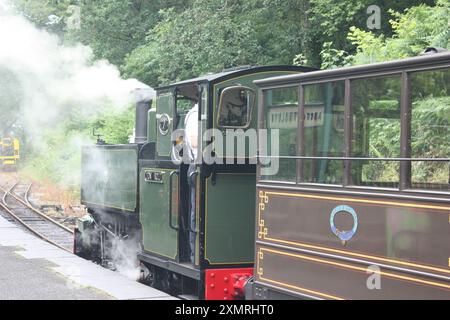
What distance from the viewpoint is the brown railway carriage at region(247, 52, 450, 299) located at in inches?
168

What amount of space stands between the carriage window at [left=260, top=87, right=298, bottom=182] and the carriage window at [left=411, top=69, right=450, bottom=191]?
1214 millimetres

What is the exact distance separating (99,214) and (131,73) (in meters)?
11.2

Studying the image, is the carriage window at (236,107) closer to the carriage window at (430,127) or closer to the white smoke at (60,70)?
the carriage window at (430,127)

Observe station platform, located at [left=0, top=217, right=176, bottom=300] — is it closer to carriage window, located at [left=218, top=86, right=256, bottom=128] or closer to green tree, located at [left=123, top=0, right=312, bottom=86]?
carriage window, located at [left=218, top=86, right=256, bottom=128]

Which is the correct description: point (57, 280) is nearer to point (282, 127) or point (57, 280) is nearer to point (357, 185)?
point (282, 127)

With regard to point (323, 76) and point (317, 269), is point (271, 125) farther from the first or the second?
point (317, 269)

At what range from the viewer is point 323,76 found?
5137 mm

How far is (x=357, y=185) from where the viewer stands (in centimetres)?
482

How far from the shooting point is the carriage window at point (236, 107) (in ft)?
21.7

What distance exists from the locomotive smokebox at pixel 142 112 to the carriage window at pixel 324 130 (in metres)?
4.33

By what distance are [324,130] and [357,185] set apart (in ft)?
1.97

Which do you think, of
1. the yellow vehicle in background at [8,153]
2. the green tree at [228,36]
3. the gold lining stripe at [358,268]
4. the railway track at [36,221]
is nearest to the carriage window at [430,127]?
the gold lining stripe at [358,268]

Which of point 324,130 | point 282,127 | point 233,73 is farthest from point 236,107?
point 324,130
